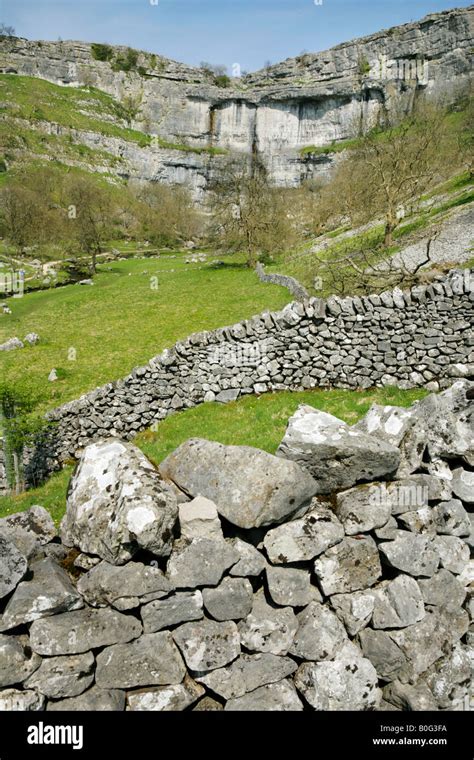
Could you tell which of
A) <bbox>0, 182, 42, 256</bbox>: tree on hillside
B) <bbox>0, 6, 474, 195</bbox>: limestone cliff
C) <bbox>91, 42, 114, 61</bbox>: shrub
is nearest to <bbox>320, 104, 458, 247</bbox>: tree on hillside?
<bbox>0, 182, 42, 256</bbox>: tree on hillside

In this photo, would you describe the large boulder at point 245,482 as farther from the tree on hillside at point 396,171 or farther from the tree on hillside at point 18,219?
the tree on hillside at point 18,219

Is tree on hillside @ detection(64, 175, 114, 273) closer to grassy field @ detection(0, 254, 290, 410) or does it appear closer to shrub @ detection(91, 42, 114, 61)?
grassy field @ detection(0, 254, 290, 410)

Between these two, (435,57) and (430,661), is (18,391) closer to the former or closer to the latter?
(430,661)

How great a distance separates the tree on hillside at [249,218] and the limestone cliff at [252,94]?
9555cm

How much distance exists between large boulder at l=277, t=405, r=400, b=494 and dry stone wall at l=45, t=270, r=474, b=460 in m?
5.37

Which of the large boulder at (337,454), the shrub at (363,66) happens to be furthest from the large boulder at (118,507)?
the shrub at (363,66)

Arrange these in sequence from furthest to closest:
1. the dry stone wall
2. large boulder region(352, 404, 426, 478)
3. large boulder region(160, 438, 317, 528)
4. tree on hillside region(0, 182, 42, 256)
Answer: tree on hillside region(0, 182, 42, 256) → the dry stone wall → large boulder region(352, 404, 426, 478) → large boulder region(160, 438, 317, 528)

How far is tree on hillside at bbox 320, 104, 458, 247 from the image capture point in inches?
1090

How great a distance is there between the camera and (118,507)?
4.64 meters

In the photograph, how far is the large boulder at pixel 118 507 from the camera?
176 inches

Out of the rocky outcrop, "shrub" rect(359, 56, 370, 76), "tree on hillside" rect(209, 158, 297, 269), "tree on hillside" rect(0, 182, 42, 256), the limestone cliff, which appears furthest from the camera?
"shrub" rect(359, 56, 370, 76)

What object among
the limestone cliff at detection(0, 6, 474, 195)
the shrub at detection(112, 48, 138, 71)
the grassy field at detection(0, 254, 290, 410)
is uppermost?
the shrub at detection(112, 48, 138, 71)

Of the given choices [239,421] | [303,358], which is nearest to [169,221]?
[303,358]
